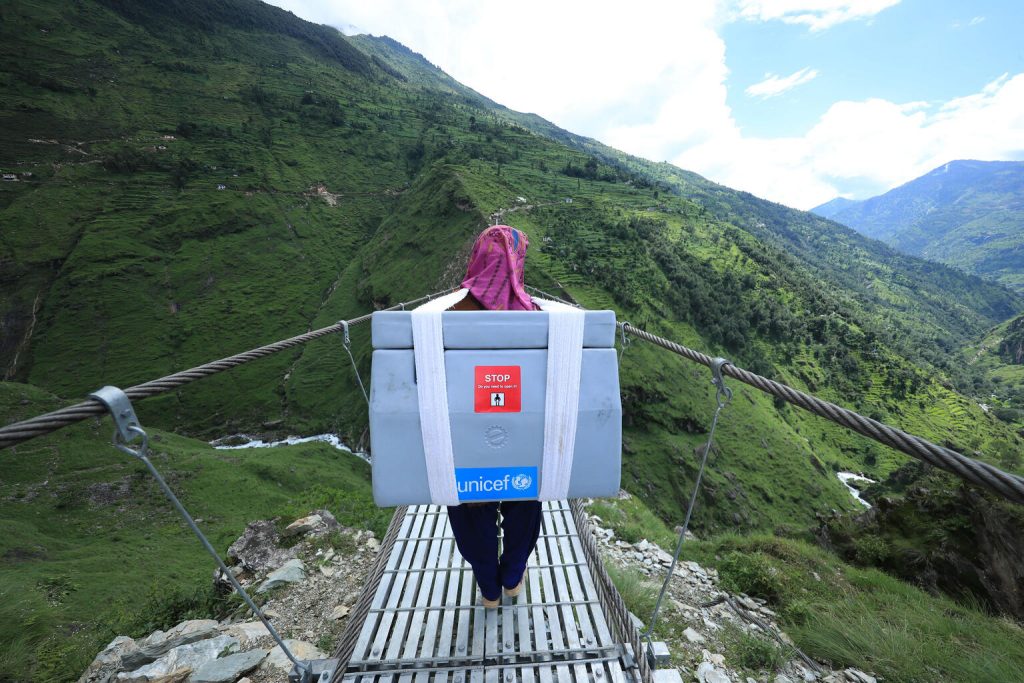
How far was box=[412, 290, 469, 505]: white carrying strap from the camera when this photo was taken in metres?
1.57

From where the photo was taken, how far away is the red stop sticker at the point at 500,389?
5.30ft

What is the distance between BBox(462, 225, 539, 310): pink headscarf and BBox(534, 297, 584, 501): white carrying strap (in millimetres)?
889

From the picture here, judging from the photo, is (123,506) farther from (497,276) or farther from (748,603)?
(748,603)

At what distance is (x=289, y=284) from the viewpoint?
55219 millimetres

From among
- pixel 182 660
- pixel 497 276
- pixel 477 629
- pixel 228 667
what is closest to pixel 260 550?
pixel 182 660

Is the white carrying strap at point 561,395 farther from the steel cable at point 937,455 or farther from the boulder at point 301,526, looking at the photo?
the boulder at point 301,526

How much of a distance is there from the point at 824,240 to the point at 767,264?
149m

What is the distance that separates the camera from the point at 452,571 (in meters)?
3.20

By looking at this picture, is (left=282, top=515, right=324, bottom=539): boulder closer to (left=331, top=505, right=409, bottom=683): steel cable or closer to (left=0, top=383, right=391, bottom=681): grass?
(left=0, top=383, right=391, bottom=681): grass

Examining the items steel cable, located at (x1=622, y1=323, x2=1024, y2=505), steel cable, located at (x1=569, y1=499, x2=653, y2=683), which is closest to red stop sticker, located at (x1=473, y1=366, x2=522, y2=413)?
steel cable, located at (x1=622, y1=323, x2=1024, y2=505)

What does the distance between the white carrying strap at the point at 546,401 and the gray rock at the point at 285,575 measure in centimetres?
335

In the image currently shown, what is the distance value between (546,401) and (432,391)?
469mm

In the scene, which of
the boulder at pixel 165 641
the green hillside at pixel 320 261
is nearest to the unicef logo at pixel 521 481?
the boulder at pixel 165 641

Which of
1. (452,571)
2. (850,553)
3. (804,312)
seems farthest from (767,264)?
(452,571)
